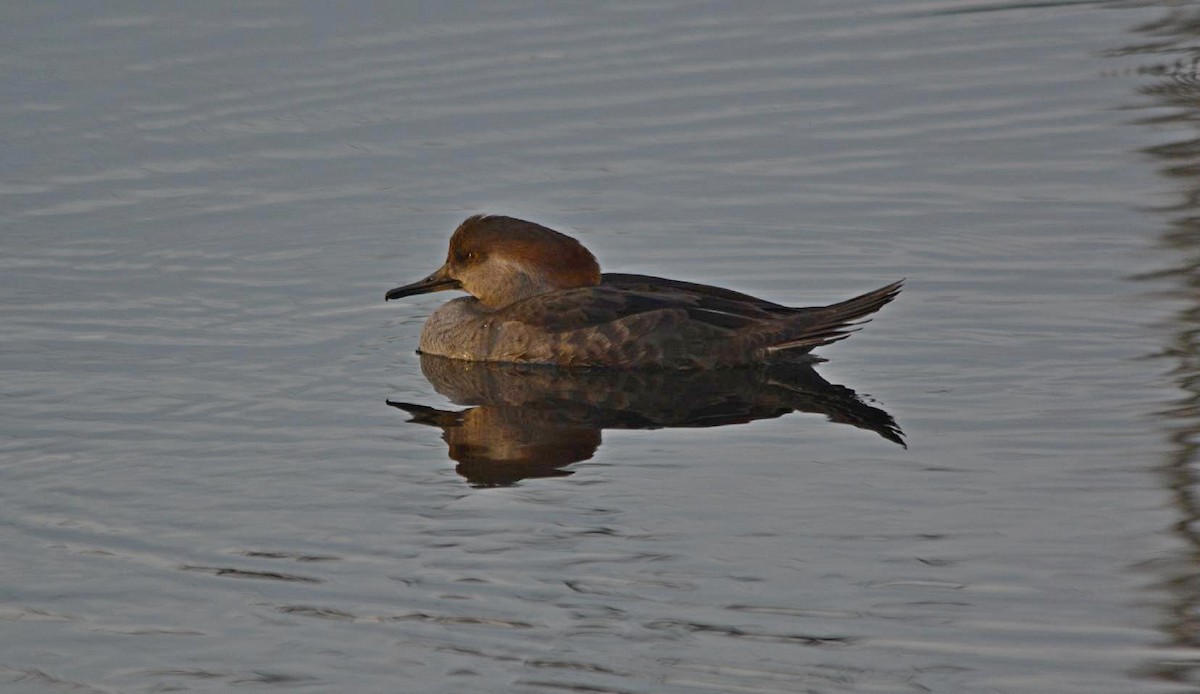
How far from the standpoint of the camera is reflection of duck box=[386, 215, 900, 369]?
1054cm

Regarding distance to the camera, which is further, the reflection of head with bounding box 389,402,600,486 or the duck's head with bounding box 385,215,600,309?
the duck's head with bounding box 385,215,600,309

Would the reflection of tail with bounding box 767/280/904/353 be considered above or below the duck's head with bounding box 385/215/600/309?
below

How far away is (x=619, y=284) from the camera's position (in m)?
10.9

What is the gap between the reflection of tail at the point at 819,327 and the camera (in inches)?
410

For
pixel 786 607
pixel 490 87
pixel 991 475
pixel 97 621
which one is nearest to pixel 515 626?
pixel 786 607

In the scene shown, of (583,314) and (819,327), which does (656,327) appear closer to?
(583,314)

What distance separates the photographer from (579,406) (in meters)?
10.0

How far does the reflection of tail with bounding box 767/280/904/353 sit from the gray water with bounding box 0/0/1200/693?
0.20 metres

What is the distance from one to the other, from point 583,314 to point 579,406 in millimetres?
804

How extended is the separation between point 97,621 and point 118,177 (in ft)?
22.6

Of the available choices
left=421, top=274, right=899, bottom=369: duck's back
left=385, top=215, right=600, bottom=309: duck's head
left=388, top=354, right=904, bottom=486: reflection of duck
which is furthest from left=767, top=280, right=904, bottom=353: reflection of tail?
left=385, top=215, right=600, bottom=309: duck's head

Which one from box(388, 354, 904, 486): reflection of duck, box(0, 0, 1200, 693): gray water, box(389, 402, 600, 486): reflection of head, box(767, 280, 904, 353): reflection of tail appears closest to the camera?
box(0, 0, 1200, 693): gray water

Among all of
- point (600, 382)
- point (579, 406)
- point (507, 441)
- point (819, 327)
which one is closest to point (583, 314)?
point (600, 382)

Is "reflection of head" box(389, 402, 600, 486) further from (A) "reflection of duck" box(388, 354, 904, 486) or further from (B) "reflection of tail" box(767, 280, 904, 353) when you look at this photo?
(B) "reflection of tail" box(767, 280, 904, 353)
